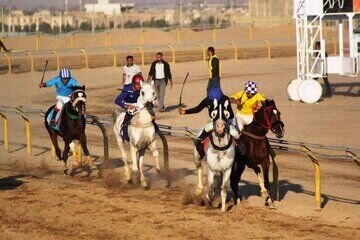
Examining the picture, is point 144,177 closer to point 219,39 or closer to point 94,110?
point 94,110

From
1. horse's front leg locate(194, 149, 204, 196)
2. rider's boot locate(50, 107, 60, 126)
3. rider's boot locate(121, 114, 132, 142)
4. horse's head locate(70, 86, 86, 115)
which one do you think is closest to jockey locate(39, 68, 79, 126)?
rider's boot locate(50, 107, 60, 126)

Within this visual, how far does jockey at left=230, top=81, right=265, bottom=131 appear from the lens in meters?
15.1

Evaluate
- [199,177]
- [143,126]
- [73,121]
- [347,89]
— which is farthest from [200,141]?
[347,89]

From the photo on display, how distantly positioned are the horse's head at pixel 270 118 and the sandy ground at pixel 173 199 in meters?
1.25

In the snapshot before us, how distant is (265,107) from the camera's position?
14.4 m

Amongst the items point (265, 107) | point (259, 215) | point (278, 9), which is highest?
point (278, 9)

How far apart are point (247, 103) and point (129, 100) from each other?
259 cm

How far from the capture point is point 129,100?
17.0 meters

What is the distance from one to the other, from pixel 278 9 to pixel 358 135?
79.0 metres

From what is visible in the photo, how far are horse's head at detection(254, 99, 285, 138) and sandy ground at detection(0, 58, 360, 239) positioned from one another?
4.10 feet

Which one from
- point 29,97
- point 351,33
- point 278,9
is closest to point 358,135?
point 351,33

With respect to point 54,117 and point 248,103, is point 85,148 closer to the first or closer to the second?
point 54,117

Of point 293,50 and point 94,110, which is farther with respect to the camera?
point 293,50

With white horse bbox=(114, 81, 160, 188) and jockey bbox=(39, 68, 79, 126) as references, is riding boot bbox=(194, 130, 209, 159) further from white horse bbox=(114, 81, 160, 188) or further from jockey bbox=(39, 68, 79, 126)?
jockey bbox=(39, 68, 79, 126)
